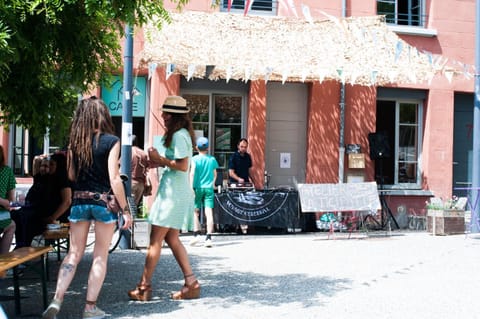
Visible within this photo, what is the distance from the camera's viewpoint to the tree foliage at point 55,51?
206 inches

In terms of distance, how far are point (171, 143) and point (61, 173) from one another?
2.06 m

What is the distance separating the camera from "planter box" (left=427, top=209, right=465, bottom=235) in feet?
42.3

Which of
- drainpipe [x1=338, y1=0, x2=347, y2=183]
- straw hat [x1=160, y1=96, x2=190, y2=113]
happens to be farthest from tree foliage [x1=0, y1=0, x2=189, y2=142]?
drainpipe [x1=338, y1=0, x2=347, y2=183]

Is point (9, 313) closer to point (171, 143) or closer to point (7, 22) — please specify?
point (171, 143)

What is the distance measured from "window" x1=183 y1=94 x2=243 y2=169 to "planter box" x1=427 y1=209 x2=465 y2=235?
4.63m

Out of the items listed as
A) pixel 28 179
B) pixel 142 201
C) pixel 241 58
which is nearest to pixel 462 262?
pixel 241 58

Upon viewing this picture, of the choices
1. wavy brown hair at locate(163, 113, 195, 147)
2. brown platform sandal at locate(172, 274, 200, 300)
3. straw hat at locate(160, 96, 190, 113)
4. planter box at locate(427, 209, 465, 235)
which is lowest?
brown platform sandal at locate(172, 274, 200, 300)

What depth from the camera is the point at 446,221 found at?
12.9 metres

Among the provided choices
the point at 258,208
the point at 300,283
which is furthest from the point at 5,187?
the point at 258,208

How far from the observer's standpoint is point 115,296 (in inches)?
258

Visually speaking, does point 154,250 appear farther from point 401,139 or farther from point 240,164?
point 401,139

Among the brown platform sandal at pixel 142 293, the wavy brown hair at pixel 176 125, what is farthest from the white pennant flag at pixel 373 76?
the brown platform sandal at pixel 142 293

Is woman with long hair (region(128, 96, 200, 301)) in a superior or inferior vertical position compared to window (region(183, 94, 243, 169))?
inferior

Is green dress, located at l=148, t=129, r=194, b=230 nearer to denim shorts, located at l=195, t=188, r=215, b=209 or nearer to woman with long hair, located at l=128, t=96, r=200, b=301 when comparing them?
woman with long hair, located at l=128, t=96, r=200, b=301
